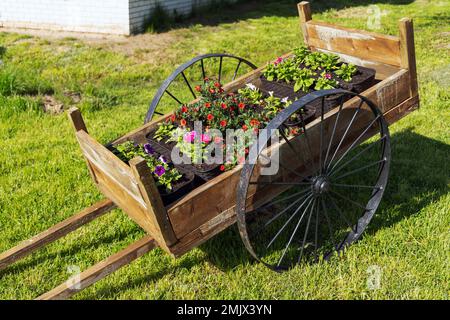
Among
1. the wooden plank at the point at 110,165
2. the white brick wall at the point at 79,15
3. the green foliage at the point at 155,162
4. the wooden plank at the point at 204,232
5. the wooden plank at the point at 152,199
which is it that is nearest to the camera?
the wooden plank at the point at 152,199

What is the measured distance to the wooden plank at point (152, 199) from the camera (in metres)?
2.66

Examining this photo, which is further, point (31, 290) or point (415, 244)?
point (415, 244)

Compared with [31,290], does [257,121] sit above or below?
above

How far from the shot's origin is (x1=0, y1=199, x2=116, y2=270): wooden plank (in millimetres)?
3359

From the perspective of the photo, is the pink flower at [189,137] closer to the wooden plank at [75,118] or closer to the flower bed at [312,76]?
the wooden plank at [75,118]

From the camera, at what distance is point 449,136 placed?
546cm

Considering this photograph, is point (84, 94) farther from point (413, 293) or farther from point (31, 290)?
point (413, 293)

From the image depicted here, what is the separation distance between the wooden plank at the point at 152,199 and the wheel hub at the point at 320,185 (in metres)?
1.06

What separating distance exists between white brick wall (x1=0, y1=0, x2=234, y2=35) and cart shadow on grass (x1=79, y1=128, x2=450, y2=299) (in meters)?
6.26

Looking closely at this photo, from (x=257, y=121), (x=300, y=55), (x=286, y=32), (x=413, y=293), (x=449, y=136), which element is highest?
(x=286, y=32)

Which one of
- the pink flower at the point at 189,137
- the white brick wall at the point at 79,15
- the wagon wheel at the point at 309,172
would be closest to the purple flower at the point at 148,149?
the pink flower at the point at 189,137

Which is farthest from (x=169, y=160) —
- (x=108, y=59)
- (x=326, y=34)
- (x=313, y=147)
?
(x=108, y=59)

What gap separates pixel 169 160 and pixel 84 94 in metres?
3.96

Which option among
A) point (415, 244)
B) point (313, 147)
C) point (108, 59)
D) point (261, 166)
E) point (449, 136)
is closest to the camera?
point (261, 166)
